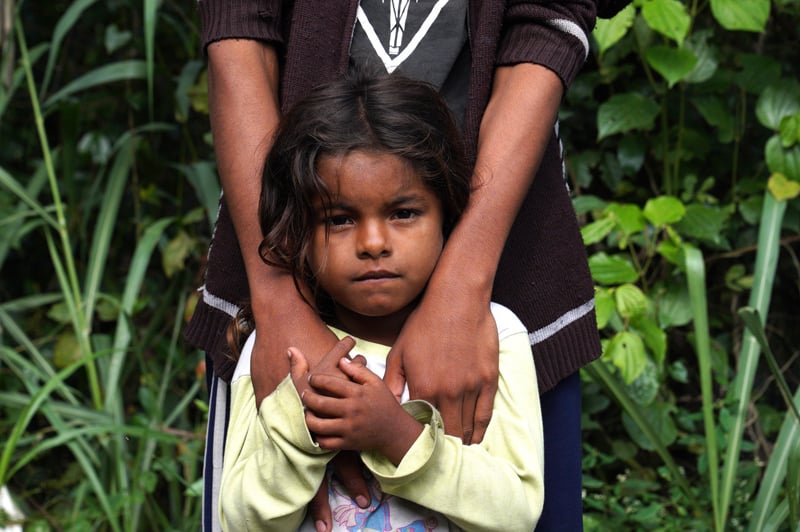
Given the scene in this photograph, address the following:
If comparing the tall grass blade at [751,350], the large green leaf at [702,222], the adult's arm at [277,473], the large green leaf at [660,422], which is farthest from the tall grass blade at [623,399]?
the adult's arm at [277,473]

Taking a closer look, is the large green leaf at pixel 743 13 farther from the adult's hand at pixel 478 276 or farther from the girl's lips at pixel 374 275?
the girl's lips at pixel 374 275

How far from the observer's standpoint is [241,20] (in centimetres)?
133

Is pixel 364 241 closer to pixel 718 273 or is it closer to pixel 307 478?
pixel 307 478

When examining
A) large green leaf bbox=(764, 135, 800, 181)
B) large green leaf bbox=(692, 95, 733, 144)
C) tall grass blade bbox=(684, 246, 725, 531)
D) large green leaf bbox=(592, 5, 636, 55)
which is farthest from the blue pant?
large green leaf bbox=(692, 95, 733, 144)

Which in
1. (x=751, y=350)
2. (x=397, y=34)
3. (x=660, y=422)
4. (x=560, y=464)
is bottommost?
(x=660, y=422)

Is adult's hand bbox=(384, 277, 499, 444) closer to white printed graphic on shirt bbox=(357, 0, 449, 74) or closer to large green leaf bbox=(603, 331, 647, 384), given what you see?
white printed graphic on shirt bbox=(357, 0, 449, 74)

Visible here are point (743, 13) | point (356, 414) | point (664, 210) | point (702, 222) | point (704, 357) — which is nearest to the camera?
point (356, 414)

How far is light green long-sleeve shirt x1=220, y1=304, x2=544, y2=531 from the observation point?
111 cm

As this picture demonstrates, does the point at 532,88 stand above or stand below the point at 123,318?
above

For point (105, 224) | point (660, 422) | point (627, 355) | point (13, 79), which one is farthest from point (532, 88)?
point (13, 79)

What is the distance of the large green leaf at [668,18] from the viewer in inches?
87.9

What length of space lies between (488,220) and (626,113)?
1418 millimetres

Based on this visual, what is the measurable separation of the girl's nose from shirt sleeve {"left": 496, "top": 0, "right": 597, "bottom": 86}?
303 mm

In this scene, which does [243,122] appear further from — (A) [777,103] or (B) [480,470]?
(A) [777,103]
